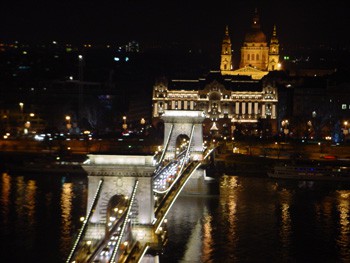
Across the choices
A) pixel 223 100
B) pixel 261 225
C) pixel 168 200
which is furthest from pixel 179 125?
pixel 223 100

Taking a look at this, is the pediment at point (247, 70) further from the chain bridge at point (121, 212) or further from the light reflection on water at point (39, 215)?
the chain bridge at point (121, 212)

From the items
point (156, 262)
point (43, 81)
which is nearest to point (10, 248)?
point (156, 262)

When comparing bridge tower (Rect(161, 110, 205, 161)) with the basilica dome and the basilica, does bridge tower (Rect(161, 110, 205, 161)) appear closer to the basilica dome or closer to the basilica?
the basilica

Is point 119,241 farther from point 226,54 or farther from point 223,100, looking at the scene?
point 226,54

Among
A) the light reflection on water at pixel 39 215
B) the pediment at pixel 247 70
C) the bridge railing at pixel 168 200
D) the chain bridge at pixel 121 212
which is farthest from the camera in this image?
the pediment at pixel 247 70

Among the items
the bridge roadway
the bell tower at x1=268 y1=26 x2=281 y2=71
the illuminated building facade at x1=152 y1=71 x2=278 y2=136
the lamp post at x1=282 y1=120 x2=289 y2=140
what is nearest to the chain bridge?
the bridge roadway

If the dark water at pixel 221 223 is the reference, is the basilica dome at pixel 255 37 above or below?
above

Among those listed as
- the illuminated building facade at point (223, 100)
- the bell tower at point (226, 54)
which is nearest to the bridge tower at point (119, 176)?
the illuminated building facade at point (223, 100)
